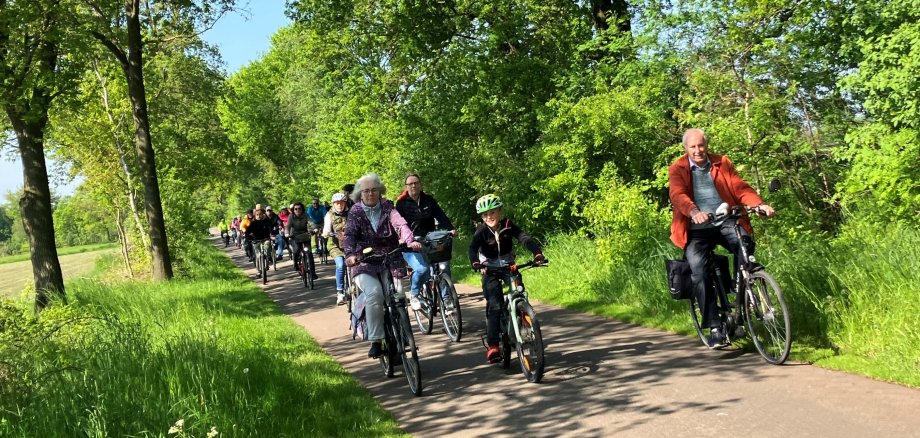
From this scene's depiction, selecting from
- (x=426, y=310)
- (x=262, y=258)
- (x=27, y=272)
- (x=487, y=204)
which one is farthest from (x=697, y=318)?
(x=27, y=272)

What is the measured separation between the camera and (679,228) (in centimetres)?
630

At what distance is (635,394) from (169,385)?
3.67m

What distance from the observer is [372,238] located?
6953 millimetres

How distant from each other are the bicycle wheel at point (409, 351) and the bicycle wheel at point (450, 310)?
1930 mm

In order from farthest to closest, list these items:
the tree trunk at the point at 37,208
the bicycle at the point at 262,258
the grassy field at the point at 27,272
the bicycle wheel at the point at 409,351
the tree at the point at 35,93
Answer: the grassy field at the point at 27,272
the bicycle at the point at 262,258
the tree trunk at the point at 37,208
the tree at the point at 35,93
the bicycle wheel at the point at 409,351

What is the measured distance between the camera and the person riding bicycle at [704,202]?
6195 mm

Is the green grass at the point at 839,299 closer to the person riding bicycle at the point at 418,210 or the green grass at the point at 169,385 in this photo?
the person riding bicycle at the point at 418,210

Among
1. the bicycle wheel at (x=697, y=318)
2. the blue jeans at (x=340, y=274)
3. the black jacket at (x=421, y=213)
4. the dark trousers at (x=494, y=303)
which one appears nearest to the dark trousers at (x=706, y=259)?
the bicycle wheel at (x=697, y=318)

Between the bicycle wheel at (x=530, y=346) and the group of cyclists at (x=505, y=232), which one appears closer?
the bicycle wheel at (x=530, y=346)

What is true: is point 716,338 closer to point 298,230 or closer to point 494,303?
point 494,303

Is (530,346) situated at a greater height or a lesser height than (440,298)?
lesser

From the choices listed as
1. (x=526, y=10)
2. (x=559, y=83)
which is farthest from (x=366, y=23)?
(x=559, y=83)

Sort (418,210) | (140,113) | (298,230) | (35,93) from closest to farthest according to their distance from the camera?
1. (418,210)
2. (35,93)
3. (298,230)
4. (140,113)

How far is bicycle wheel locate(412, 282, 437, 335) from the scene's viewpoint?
30.4 feet
